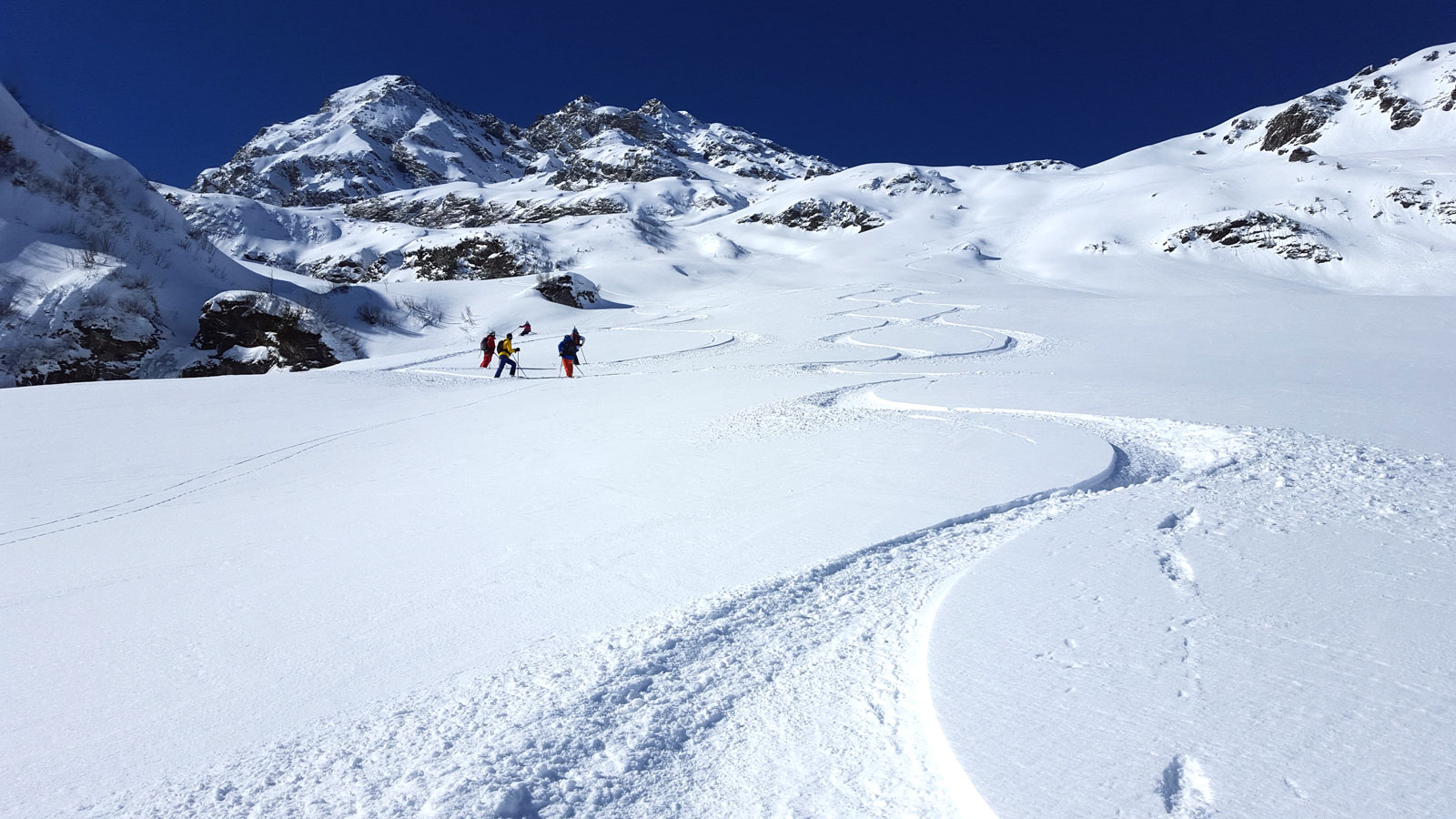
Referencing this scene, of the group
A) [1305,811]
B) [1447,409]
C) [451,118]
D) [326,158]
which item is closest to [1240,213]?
[1447,409]

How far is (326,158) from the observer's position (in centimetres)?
11125

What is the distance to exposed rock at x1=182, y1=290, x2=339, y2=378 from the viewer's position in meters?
20.1

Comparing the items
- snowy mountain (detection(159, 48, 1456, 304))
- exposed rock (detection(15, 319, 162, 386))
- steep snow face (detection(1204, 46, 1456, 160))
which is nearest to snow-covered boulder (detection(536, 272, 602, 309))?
snowy mountain (detection(159, 48, 1456, 304))

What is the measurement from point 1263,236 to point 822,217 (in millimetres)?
35508

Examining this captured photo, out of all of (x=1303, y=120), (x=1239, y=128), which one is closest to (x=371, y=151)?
(x=1239, y=128)

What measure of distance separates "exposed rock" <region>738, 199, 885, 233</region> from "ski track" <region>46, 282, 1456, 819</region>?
209 ft

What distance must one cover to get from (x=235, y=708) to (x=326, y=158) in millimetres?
134309

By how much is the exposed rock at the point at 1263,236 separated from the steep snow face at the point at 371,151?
108 meters

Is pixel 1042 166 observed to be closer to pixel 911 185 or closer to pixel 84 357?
pixel 911 185

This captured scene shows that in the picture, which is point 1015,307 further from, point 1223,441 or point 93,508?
point 93,508

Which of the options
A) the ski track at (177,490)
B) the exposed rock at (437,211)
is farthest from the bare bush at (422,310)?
the exposed rock at (437,211)

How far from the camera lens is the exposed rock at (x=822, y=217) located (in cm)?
6444

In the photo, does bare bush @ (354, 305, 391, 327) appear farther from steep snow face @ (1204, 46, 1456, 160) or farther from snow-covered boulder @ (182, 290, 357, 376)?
steep snow face @ (1204, 46, 1456, 160)

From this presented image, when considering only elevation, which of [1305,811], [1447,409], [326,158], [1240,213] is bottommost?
[1447,409]
